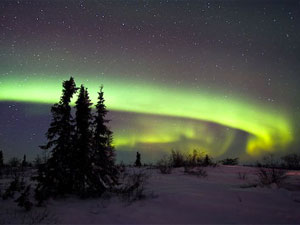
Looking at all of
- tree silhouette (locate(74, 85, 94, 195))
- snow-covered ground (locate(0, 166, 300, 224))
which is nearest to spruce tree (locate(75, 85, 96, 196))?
tree silhouette (locate(74, 85, 94, 195))

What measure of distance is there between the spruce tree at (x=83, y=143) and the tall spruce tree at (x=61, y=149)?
0.31 meters

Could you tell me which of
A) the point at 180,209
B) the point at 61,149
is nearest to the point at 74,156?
the point at 61,149

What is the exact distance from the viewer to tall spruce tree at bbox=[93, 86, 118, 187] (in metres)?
11.5

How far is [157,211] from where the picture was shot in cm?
791

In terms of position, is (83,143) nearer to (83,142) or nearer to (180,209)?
(83,142)

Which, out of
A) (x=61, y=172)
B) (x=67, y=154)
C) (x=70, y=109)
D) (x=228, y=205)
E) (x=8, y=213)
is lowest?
(x=8, y=213)

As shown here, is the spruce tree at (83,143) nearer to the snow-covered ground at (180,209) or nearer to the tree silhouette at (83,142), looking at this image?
the tree silhouette at (83,142)

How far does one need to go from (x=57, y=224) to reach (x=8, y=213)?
2.48 meters

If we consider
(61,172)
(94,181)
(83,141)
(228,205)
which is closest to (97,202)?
(94,181)

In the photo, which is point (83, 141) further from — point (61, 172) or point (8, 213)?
point (8, 213)

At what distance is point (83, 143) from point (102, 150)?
3.51 ft

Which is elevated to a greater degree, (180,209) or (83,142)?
(83,142)

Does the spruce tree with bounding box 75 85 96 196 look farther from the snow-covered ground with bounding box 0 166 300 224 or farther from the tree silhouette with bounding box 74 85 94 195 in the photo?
the snow-covered ground with bounding box 0 166 300 224

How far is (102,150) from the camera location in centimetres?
1190
